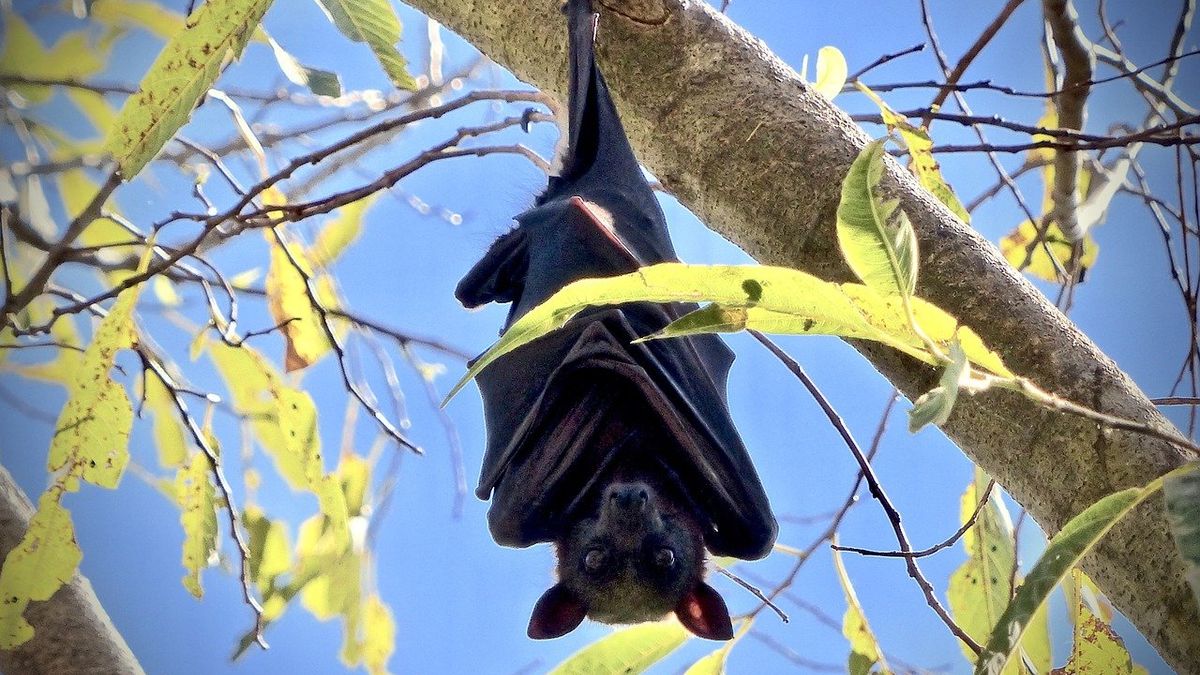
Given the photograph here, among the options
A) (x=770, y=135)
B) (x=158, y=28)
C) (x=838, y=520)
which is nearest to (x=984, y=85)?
(x=770, y=135)

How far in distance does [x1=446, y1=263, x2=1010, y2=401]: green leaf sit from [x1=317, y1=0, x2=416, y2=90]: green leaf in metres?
1.03

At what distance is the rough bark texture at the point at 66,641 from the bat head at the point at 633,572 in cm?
86

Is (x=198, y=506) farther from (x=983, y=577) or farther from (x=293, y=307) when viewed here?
(x=983, y=577)

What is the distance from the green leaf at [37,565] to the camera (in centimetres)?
182

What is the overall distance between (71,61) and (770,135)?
213 cm

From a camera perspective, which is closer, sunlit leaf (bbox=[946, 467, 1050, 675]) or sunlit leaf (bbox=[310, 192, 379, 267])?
sunlit leaf (bbox=[946, 467, 1050, 675])

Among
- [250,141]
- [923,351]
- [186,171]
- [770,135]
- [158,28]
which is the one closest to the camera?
[923,351]

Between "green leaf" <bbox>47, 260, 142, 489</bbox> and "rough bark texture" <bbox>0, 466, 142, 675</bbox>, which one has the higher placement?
"green leaf" <bbox>47, 260, 142, 489</bbox>

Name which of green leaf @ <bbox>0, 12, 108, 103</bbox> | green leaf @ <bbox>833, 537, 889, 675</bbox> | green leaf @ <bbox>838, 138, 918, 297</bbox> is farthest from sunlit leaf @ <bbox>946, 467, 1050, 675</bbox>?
green leaf @ <bbox>0, 12, 108, 103</bbox>

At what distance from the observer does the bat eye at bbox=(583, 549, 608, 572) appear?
2.10 metres

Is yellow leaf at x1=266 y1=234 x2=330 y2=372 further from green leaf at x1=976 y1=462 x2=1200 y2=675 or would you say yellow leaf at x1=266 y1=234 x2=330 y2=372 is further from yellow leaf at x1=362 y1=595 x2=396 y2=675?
green leaf at x1=976 y1=462 x2=1200 y2=675

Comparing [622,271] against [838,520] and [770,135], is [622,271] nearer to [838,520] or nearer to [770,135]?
[770,135]

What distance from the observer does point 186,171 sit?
3.41 meters

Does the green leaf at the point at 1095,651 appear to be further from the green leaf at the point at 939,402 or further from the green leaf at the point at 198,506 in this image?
the green leaf at the point at 198,506
